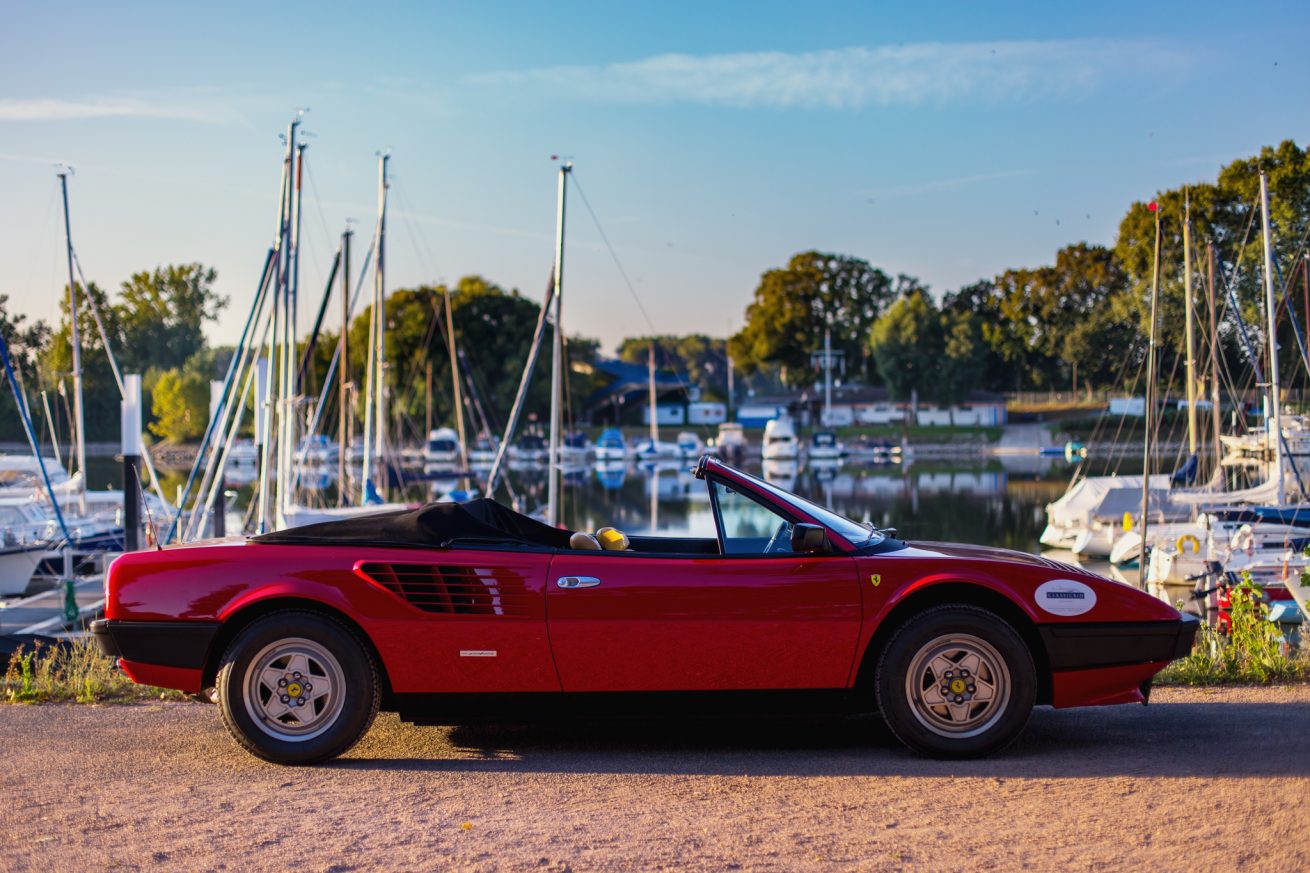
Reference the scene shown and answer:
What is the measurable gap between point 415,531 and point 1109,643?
11.1 ft

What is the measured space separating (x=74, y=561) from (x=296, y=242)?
27.7 feet

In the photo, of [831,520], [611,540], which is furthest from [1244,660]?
[611,540]

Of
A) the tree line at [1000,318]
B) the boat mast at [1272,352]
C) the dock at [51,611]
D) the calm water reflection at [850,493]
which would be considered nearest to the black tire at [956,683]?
the dock at [51,611]

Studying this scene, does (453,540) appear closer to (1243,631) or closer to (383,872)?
(383,872)

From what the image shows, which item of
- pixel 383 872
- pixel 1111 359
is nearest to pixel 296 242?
pixel 383 872

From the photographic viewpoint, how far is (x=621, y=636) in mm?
6066

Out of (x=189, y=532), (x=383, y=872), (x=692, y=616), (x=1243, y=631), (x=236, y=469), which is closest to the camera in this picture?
(x=383, y=872)

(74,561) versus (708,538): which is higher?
(708,538)

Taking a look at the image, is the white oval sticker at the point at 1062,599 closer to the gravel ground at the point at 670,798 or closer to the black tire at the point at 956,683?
the black tire at the point at 956,683

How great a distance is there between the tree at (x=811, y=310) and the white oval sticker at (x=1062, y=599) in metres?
103

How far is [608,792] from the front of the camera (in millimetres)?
5508

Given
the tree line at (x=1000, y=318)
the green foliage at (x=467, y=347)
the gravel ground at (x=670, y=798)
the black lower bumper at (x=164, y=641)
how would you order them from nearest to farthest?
the gravel ground at (x=670, y=798)
the black lower bumper at (x=164, y=641)
the tree line at (x=1000, y=318)
the green foliage at (x=467, y=347)

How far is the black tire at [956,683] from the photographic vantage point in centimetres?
607

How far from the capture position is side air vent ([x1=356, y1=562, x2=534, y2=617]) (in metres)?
6.12
